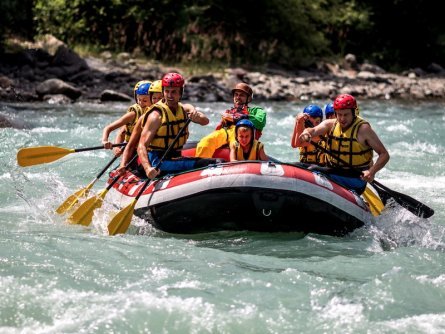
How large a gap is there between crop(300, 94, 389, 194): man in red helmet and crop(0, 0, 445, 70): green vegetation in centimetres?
1219

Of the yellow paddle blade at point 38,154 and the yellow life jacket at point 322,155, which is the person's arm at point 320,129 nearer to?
the yellow life jacket at point 322,155

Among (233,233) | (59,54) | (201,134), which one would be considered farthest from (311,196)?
(59,54)

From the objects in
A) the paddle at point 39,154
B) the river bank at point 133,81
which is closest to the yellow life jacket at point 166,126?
the paddle at point 39,154

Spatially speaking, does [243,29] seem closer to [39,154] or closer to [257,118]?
[257,118]

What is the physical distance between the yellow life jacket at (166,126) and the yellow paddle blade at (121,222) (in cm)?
74

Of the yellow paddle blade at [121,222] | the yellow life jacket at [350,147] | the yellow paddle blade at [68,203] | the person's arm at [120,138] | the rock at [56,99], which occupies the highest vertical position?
the yellow life jacket at [350,147]

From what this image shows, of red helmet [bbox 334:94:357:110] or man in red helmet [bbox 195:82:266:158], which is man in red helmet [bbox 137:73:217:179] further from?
red helmet [bbox 334:94:357:110]

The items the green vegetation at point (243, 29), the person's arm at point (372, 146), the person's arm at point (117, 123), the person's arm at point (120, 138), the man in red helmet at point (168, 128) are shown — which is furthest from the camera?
the green vegetation at point (243, 29)

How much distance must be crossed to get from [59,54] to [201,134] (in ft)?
21.9

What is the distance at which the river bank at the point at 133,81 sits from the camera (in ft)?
55.3

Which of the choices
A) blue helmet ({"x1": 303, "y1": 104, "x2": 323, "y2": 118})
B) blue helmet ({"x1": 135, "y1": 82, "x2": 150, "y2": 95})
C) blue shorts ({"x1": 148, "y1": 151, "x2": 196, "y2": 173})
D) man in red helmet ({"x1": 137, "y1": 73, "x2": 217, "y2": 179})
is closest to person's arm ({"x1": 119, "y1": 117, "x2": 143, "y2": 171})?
man in red helmet ({"x1": 137, "y1": 73, "x2": 217, "y2": 179})

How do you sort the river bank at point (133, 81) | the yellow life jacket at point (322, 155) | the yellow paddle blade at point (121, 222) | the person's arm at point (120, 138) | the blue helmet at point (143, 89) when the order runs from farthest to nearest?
the river bank at point (133, 81) → the person's arm at point (120, 138) → the blue helmet at point (143, 89) → the yellow life jacket at point (322, 155) → the yellow paddle blade at point (121, 222)

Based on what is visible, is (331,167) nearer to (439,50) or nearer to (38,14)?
(38,14)

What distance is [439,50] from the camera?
88.2 ft
